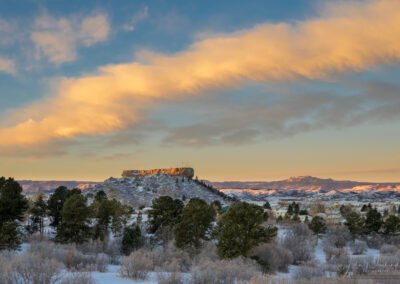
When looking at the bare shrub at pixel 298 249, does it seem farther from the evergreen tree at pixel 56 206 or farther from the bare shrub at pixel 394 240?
the evergreen tree at pixel 56 206

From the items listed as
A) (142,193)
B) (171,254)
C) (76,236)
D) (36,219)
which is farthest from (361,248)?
(142,193)

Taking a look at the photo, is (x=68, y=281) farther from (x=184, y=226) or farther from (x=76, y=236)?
(x=76, y=236)

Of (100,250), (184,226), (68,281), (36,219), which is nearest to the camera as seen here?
(68,281)

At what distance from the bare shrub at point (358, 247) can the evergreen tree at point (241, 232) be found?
21.4 metres

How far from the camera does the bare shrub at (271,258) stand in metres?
22.0

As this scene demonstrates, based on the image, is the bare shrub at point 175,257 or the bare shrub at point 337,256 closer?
the bare shrub at point 175,257

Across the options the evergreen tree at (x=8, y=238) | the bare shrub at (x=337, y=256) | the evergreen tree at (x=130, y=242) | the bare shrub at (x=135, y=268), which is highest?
the bare shrub at (x=135, y=268)

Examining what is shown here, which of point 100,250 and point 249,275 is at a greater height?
point 249,275

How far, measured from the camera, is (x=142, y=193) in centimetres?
10944

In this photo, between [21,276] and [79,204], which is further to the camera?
[79,204]

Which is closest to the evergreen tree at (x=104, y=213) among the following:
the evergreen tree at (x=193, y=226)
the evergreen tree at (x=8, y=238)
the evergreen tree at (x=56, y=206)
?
the evergreen tree at (x=56, y=206)

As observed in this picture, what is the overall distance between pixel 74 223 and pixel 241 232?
15.0 m

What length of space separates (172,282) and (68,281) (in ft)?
10.2

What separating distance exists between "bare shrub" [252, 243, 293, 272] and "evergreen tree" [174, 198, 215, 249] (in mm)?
4427
